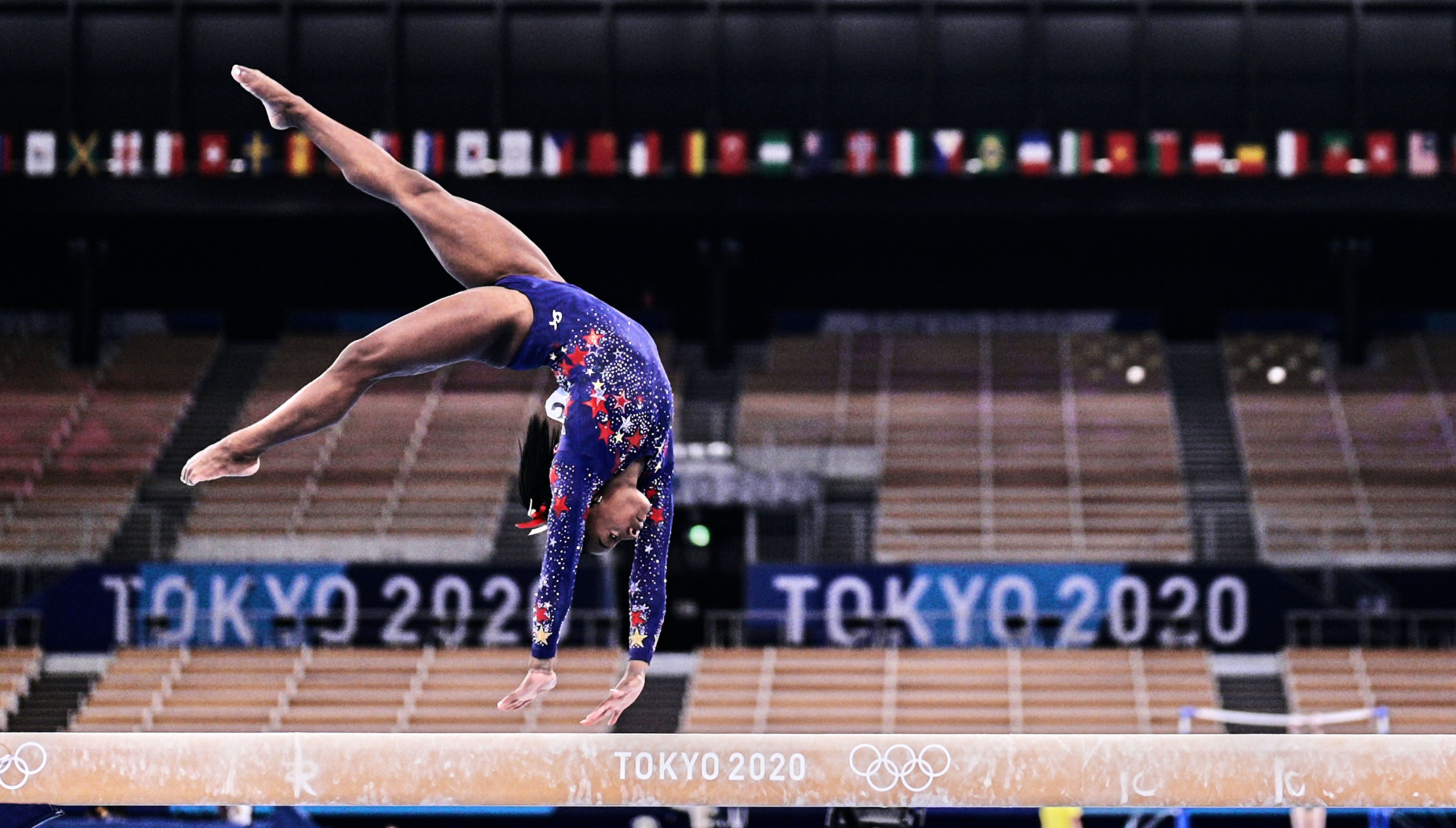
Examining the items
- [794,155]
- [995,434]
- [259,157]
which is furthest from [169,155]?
[995,434]

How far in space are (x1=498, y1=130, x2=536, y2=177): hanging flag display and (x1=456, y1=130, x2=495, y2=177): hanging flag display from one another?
239 mm

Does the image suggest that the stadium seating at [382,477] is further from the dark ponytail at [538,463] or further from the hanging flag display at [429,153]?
the dark ponytail at [538,463]

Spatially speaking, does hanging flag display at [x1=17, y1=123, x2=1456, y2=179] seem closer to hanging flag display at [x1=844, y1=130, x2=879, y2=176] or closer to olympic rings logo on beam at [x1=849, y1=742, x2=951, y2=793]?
hanging flag display at [x1=844, y1=130, x2=879, y2=176]

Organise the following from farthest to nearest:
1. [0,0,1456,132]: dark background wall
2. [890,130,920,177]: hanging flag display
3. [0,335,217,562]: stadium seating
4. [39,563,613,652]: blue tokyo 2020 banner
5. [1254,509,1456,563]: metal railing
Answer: [0,0,1456,132]: dark background wall, [890,130,920,177]: hanging flag display, [0,335,217,562]: stadium seating, [1254,509,1456,563]: metal railing, [39,563,613,652]: blue tokyo 2020 banner

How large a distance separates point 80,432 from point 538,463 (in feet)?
58.1

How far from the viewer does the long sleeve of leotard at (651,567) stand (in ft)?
19.6

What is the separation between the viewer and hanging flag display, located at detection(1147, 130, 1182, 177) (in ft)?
65.9

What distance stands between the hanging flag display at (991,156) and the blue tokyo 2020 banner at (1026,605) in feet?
19.1

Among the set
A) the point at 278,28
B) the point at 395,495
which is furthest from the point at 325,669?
the point at 278,28

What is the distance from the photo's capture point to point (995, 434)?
21656 mm

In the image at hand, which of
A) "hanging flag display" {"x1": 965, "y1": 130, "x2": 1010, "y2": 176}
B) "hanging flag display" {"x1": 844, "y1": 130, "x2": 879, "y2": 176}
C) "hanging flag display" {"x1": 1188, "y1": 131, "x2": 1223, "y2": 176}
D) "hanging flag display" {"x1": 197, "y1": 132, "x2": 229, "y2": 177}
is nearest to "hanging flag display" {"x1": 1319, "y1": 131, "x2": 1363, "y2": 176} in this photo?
"hanging flag display" {"x1": 1188, "y1": 131, "x2": 1223, "y2": 176}

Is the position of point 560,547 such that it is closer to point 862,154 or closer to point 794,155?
point 862,154

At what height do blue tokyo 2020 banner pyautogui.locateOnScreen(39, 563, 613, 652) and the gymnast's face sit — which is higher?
the gymnast's face

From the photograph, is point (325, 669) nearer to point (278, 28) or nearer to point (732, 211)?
point (732, 211)
